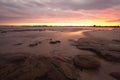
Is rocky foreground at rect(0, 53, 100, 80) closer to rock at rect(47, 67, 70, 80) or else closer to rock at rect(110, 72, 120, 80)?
rock at rect(47, 67, 70, 80)

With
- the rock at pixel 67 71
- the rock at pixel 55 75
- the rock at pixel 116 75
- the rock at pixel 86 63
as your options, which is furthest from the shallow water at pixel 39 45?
the rock at pixel 55 75

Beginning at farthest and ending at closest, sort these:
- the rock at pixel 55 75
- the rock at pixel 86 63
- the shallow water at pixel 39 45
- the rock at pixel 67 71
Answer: the shallow water at pixel 39 45 → the rock at pixel 86 63 → the rock at pixel 67 71 → the rock at pixel 55 75

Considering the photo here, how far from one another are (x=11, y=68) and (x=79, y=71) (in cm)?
335

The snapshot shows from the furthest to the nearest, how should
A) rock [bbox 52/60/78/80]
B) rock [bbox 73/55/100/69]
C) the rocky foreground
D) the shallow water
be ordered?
the shallow water
rock [bbox 73/55/100/69]
rock [bbox 52/60/78/80]
the rocky foreground

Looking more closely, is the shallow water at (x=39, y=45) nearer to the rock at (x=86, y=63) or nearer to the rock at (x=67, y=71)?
the rock at (x=86, y=63)

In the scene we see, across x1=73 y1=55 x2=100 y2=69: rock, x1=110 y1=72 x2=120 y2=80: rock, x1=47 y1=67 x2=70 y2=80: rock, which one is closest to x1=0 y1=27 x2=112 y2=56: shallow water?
x1=73 y1=55 x2=100 y2=69: rock

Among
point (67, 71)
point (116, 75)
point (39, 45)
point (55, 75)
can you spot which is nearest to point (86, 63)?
point (67, 71)

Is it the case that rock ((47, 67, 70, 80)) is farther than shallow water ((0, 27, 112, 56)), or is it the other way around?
shallow water ((0, 27, 112, 56))

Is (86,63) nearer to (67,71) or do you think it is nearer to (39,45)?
(67,71)

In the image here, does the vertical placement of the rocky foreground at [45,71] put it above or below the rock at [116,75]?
above

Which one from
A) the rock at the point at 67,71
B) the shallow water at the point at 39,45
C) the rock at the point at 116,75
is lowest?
the shallow water at the point at 39,45

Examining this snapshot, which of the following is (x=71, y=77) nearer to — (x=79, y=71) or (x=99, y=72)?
(x=79, y=71)

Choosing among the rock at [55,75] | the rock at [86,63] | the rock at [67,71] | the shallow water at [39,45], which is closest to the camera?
the rock at [55,75]

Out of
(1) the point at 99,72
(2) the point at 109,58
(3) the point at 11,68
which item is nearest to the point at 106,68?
(1) the point at 99,72
